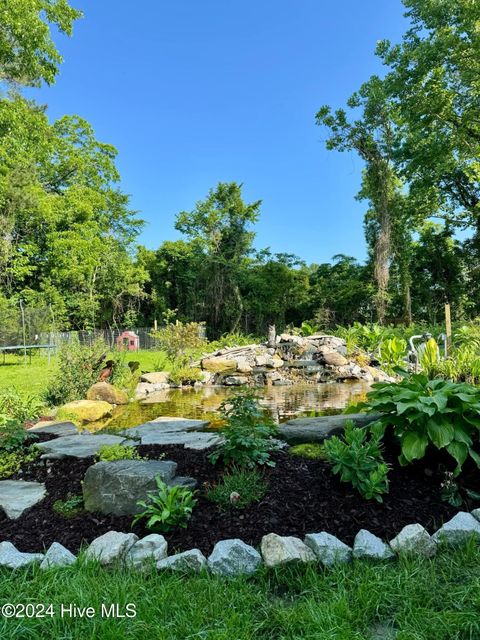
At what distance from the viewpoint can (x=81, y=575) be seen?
1.63 meters

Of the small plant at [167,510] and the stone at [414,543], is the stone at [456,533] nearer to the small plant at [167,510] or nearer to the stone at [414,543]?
the stone at [414,543]

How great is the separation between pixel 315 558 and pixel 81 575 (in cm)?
95

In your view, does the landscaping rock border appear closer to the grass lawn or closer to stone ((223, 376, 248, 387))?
the grass lawn

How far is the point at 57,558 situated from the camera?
5.74ft

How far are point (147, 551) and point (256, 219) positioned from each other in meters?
20.8

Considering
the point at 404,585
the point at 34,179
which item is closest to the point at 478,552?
the point at 404,585

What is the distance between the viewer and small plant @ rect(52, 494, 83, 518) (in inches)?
85.4

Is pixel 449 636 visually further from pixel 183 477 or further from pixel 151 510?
pixel 183 477

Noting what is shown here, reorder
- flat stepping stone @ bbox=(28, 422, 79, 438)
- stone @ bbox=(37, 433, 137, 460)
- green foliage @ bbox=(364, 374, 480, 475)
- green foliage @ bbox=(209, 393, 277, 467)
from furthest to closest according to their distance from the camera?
1. flat stepping stone @ bbox=(28, 422, 79, 438)
2. stone @ bbox=(37, 433, 137, 460)
3. green foliage @ bbox=(209, 393, 277, 467)
4. green foliage @ bbox=(364, 374, 480, 475)

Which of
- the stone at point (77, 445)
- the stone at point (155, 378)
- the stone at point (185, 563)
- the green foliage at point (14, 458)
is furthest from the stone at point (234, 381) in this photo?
the stone at point (185, 563)

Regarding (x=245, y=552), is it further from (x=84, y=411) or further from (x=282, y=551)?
(x=84, y=411)

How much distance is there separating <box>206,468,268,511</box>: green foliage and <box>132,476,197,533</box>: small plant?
0.55 ft

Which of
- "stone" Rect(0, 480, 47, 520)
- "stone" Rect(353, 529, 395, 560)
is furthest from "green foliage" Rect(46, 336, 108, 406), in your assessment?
"stone" Rect(353, 529, 395, 560)

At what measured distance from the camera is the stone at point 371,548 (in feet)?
5.77
